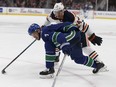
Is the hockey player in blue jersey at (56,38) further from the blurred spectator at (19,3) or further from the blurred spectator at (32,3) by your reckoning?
the blurred spectator at (19,3)

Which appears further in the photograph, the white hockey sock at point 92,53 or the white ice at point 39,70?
the white hockey sock at point 92,53

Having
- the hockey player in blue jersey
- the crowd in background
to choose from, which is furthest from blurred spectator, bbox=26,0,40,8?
the hockey player in blue jersey

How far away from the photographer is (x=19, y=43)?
6695 millimetres

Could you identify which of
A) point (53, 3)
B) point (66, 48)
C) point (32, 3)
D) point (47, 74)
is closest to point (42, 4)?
point (32, 3)

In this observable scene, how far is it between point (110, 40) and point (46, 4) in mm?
7366

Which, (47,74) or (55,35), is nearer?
(55,35)

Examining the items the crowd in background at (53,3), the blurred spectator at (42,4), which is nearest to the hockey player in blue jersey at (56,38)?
the crowd in background at (53,3)

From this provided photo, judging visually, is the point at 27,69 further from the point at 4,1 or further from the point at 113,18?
the point at 4,1

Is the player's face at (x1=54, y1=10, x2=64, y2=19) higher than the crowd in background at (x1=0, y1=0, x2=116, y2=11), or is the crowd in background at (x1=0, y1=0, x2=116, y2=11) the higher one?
the player's face at (x1=54, y1=10, x2=64, y2=19)

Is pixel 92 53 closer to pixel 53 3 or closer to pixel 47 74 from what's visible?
pixel 47 74

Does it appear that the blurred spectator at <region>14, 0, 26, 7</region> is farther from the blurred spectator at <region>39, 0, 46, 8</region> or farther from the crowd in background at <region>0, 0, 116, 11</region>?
the blurred spectator at <region>39, 0, 46, 8</region>

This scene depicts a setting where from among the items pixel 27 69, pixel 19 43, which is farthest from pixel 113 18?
pixel 27 69

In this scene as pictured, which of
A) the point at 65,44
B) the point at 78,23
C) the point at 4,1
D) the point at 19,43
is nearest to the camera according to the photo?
the point at 65,44

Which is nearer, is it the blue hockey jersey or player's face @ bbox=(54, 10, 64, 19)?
the blue hockey jersey
